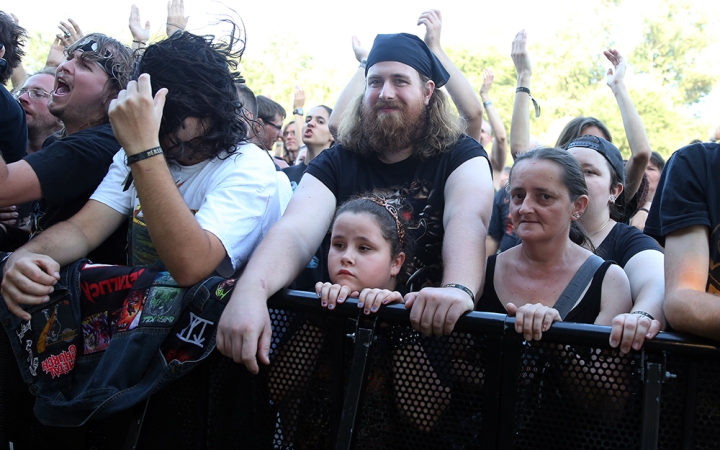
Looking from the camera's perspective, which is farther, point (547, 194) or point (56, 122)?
point (56, 122)

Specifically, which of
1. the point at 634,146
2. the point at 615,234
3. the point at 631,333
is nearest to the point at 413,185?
the point at 615,234

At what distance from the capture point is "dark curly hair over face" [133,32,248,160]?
247 cm

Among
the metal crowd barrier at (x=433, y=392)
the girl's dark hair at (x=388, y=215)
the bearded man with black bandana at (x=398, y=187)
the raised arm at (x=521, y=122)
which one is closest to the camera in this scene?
the metal crowd barrier at (x=433, y=392)

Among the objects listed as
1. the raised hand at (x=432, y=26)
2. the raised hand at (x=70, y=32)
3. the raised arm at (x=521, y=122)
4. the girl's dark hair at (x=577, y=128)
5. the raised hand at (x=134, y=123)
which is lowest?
the raised hand at (x=134, y=123)

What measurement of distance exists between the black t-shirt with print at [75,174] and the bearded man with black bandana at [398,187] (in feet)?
2.84

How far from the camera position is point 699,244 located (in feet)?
6.52

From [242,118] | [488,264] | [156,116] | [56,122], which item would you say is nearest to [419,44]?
[242,118]

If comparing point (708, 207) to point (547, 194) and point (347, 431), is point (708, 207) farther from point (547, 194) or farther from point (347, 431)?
point (347, 431)

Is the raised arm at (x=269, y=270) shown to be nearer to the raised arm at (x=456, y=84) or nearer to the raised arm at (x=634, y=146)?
the raised arm at (x=456, y=84)

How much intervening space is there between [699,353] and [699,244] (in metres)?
0.56

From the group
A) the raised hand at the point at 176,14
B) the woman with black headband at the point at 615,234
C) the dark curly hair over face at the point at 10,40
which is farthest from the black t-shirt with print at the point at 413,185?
the dark curly hair over face at the point at 10,40

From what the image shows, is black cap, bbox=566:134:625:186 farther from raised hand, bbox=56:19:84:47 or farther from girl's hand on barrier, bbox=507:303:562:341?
raised hand, bbox=56:19:84:47

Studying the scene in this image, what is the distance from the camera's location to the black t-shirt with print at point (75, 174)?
2.73 meters

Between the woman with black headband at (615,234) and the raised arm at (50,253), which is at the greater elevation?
the woman with black headband at (615,234)
